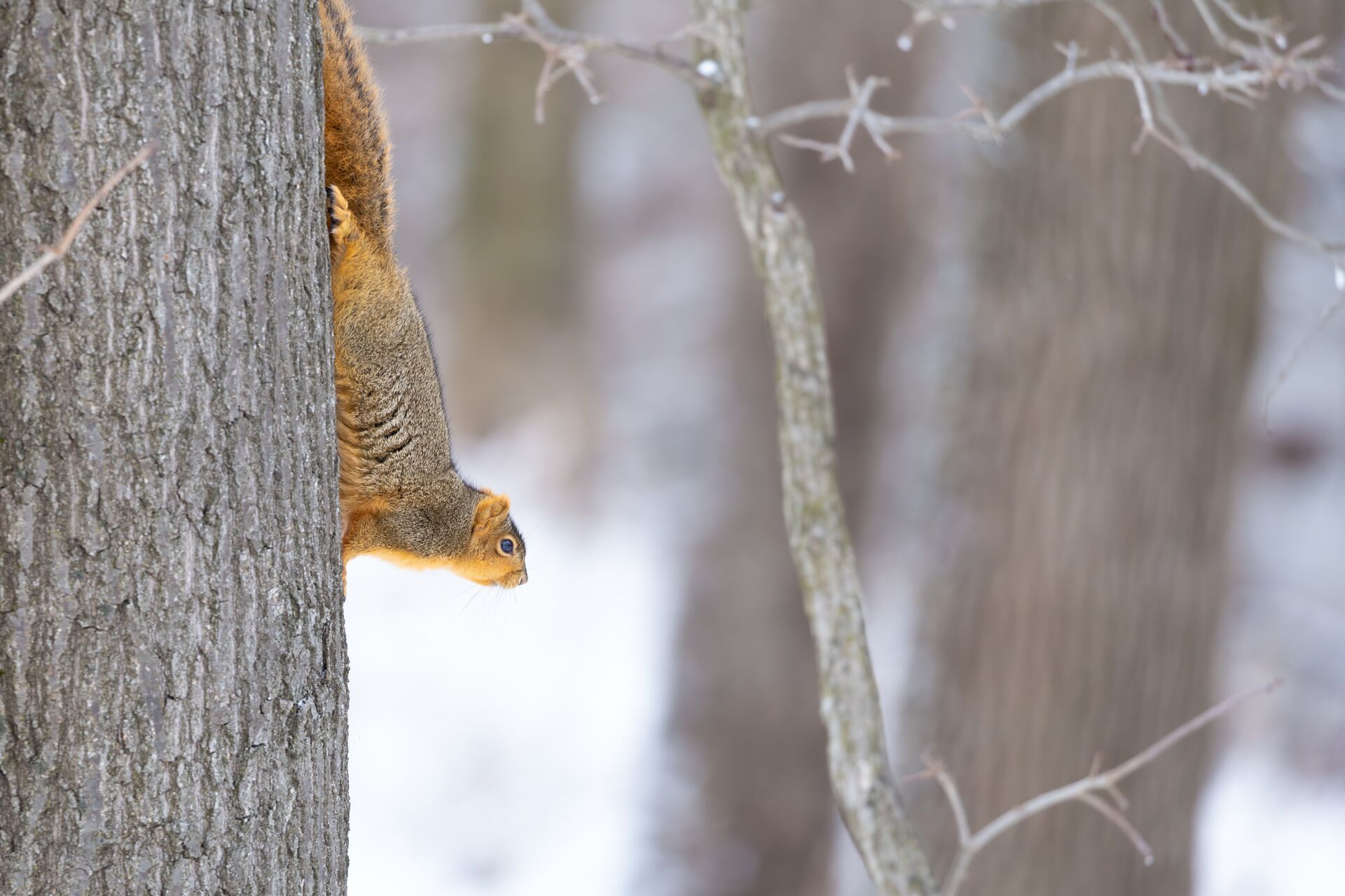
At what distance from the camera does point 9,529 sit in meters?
1.41

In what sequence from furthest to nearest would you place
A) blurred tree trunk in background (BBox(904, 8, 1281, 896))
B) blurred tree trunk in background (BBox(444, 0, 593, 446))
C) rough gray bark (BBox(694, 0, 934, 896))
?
blurred tree trunk in background (BBox(444, 0, 593, 446)), blurred tree trunk in background (BBox(904, 8, 1281, 896)), rough gray bark (BBox(694, 0, 934, 896))

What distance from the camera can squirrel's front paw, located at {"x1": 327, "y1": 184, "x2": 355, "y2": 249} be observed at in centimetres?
201

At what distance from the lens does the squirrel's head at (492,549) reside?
2.71 meters

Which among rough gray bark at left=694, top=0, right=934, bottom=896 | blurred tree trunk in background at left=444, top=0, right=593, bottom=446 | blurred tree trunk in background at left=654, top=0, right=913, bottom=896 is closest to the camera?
rough gray bark at left=694, top=0, right=934, bottom=896

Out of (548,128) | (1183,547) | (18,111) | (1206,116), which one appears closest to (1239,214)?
(1206,116)

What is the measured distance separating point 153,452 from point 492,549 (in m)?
1.32

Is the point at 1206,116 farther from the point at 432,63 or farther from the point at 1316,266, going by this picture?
the point at 432,63

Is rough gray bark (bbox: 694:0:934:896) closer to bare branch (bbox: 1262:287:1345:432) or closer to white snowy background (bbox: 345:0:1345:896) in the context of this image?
bare branch (bbox: 1262:287:1345:432)

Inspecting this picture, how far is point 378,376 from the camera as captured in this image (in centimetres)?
221

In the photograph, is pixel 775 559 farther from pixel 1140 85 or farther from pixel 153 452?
pixel 153 452

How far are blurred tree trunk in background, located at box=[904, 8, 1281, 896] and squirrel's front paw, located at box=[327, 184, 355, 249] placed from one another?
255 cm

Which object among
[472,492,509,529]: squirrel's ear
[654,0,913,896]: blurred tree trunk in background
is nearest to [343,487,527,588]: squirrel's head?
[472,492,509,529]: squirrel's ear

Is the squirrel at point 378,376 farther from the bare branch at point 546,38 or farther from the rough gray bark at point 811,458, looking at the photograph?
the rough gray bark at point 811,458

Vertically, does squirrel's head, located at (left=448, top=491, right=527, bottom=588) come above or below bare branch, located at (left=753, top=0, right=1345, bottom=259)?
below
